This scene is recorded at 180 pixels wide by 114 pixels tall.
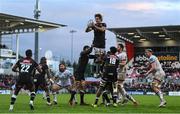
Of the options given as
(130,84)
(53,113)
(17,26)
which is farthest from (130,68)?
(53,113)

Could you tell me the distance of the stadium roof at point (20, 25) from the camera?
2071 inches

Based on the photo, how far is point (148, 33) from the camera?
6366 cm

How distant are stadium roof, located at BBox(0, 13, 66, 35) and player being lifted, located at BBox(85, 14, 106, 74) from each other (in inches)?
1383

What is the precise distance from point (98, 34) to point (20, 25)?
134 feet

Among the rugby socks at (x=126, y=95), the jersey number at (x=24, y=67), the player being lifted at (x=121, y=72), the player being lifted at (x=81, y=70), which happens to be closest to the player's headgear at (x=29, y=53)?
the jersey number at (x=24, y=67)

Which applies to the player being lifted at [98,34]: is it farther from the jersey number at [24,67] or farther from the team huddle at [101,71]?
the jersey number at [24,67]

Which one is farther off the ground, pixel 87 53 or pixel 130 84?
pixel 87 53

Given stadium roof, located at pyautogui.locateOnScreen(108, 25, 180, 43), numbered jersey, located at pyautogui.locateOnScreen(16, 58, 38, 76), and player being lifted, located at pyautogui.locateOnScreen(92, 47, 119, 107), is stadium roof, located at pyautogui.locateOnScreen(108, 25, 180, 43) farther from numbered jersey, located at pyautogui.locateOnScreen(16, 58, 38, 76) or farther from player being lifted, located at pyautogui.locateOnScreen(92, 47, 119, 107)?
numbered jersey, located at pyautogui.locateOnScreen(16, 58, 38, 76)

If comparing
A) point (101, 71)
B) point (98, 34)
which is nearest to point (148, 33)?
point (101, 71)

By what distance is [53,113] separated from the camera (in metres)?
14.4

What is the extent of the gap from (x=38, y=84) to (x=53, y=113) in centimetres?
629

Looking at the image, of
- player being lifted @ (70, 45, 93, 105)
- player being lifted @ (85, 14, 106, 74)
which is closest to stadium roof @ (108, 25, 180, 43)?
player being lifted @ (70, 45, 93, 105)

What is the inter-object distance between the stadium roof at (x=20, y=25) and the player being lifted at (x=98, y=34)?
3514 cm

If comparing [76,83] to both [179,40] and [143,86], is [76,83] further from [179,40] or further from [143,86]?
[179,40]
